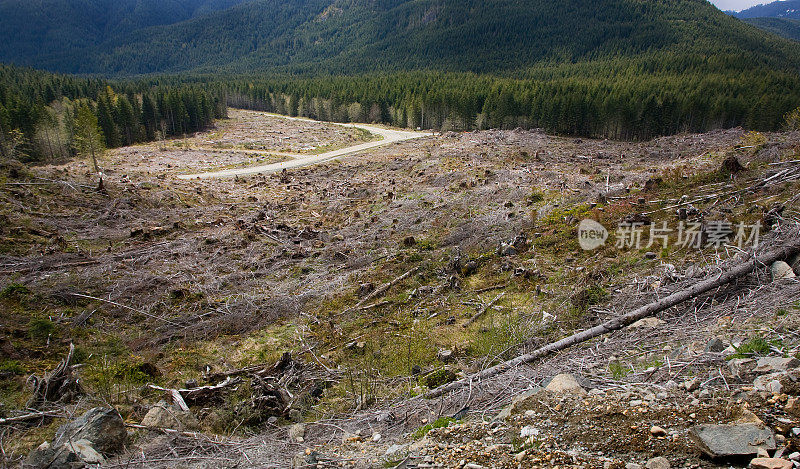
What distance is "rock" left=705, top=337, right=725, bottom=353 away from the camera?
5.84 metres

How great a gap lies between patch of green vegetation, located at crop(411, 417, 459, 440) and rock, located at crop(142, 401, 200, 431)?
395cm

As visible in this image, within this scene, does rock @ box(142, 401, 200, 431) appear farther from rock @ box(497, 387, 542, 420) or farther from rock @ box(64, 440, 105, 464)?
rock @ box(497, 387, 542, 420)

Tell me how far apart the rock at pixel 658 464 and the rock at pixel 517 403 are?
1860 millimetres

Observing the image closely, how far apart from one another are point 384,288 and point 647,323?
757cm

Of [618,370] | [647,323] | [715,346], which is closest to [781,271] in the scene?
[647,323]

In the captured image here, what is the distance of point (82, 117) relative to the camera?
128ft

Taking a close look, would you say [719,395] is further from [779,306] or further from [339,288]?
[339,288]

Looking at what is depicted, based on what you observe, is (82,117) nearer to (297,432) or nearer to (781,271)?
(297,432)

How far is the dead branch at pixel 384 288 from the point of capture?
12.4m

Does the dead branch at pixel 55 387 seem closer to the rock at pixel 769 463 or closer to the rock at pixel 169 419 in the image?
the rock at pixel 169 419

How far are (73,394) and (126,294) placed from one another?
545cm

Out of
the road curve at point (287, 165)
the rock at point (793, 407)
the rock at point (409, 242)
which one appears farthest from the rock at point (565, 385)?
the road curve at point (287, 165)

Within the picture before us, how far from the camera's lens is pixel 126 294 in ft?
40.3

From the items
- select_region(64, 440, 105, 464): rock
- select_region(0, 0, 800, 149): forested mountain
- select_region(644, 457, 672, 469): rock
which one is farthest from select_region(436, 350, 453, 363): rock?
select_region(0, 0, 800, 149): forested mountain
